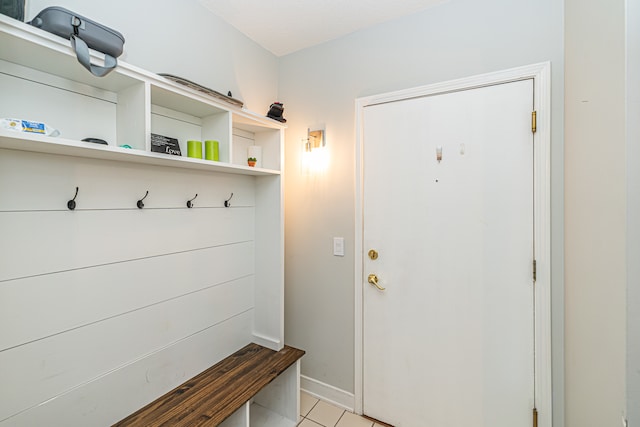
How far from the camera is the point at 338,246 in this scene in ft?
6.41

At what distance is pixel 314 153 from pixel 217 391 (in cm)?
155

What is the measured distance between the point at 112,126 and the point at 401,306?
1.79 metres

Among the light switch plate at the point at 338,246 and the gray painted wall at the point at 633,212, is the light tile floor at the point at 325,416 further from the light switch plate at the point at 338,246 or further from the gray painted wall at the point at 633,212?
the gray painted wall at the point at 633,212

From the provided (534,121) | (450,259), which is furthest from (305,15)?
(450,259)

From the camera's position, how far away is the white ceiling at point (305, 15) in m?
1.63

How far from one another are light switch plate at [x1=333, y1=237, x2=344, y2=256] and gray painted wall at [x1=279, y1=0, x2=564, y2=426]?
1.6 inches

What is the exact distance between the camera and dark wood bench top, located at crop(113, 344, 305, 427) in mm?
1271

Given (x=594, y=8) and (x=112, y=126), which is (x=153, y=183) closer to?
(x=112, y=126)

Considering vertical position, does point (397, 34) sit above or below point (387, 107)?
above

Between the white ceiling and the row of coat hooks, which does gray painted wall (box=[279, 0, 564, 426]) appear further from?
the row of coat hooks

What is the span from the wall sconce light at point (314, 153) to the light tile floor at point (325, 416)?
5.41 ft

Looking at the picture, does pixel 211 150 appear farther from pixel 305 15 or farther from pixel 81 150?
pixel 305 15

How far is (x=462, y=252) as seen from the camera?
1.55 metres

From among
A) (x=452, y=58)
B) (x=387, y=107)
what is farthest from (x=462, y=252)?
(x=452, y=58)
